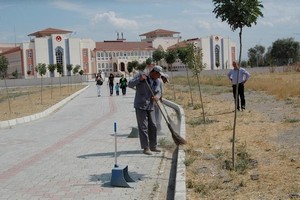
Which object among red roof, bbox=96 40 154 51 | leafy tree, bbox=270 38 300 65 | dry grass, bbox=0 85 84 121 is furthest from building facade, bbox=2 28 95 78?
dry grass, bbox=0 85 84 121

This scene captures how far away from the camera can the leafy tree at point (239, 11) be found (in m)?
6.98

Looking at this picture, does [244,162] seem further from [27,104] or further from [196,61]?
[27,104]

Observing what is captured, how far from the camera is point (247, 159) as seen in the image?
24.9 feet

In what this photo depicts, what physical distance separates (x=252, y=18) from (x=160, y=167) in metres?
2.87

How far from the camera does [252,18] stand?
23.1ft

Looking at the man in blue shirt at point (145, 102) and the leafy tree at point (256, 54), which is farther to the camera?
the leafy tree at point (256, 54)

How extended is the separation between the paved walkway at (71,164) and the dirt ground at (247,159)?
0.71 metres

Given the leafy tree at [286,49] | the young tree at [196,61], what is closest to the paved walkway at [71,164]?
the young tree at [196,61]

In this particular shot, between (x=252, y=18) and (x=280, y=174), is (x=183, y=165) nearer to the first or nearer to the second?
(x=280, y=174)

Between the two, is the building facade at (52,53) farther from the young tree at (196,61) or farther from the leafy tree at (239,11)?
the leafy tree at (239,11)

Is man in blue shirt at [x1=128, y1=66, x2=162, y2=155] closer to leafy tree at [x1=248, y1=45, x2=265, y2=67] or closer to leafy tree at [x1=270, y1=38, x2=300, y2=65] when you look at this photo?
leafy tree at [x1=270, y1=38, x2=300, y2=65]

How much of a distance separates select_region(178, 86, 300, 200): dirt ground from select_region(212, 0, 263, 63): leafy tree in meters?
2.11

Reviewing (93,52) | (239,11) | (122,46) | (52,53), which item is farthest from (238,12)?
(122,46)

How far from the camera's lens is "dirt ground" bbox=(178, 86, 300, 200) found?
590cm
